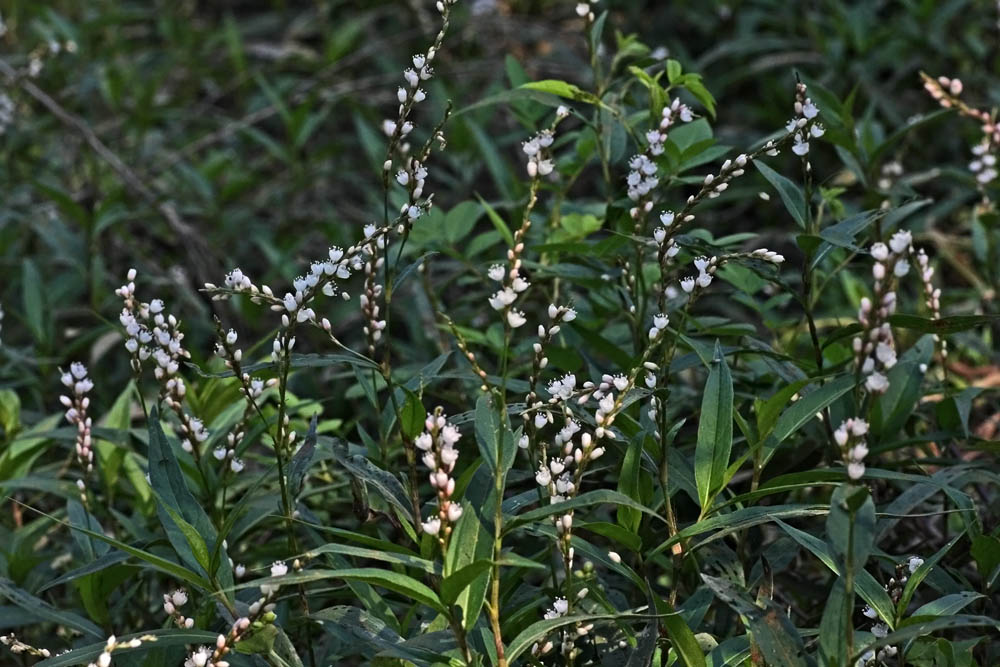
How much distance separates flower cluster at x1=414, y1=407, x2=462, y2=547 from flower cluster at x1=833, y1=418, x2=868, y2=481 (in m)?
0.48

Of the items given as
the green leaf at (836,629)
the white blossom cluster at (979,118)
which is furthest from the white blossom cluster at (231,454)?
the white blossom cluster at (979,118)

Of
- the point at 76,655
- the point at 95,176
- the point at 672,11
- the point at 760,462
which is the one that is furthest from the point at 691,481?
the point at 672,11

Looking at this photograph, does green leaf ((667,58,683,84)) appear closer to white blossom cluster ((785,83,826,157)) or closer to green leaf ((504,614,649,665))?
white blossom cluster ((785,83,826,157))

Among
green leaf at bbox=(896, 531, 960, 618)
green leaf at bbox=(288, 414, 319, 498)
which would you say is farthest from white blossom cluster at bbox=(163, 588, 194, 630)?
→ green leaf at bbox=(896, 531, 960, 618)

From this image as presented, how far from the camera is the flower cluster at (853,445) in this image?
1.42m

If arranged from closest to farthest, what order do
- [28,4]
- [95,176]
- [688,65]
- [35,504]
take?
[35,504]
[95,176]
[688,65]
[28,4]

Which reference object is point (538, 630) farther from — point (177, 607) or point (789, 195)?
point (789, 195)

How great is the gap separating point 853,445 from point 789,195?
30.6 inches

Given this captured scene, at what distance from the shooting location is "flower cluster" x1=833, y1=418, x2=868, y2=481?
1421mm

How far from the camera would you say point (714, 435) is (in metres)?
1.89

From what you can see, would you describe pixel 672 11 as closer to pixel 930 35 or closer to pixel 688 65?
pixel 688 65

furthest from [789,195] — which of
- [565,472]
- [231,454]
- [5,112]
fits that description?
[5,112]

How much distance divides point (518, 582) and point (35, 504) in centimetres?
141

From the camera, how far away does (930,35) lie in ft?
13.8
